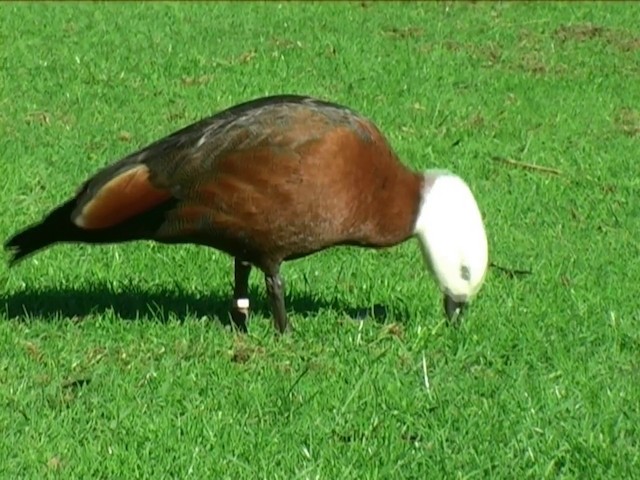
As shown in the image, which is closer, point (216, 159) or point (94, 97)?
point (216, 159)

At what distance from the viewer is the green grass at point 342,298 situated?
5543 millimetres

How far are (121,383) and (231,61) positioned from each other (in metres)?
6.76

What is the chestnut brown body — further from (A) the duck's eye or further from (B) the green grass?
(B) the green grass

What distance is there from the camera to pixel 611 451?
17.8 feet

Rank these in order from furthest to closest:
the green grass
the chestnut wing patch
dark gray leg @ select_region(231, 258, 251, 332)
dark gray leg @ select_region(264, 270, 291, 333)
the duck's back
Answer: dark gray leg @ select_region(231, 258, 251, 332)
dark gray leg @ select_region(264, 270, 291, 333)
the chestnut wing patch
the duck's back
the green grass

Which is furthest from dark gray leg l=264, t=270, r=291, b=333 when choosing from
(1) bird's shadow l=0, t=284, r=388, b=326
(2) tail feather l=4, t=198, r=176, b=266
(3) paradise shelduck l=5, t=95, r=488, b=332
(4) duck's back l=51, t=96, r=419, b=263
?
(2) tail feather l=4, t=198, r=176, b=266

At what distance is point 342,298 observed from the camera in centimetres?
751

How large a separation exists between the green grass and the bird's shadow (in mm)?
18

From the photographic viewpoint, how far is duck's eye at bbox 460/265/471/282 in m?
6.80

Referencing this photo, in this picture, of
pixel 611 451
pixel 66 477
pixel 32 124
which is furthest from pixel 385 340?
pixel 32 124

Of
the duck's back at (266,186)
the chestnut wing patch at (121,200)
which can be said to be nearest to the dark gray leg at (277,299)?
the duck's back at (266,186)

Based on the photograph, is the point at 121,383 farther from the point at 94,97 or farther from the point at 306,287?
the point at 94,97

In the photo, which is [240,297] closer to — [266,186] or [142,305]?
[142,305]

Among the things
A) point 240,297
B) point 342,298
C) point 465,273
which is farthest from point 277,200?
point 342,298
